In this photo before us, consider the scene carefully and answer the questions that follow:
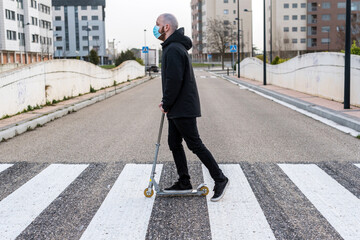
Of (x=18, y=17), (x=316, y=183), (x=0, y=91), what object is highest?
(x=18, y=17)

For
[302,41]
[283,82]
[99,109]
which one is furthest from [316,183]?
[302,41]

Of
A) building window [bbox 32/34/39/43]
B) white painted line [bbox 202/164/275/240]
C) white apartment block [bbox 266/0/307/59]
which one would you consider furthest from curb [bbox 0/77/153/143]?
white apartment block [bbox 266/0/307/59]

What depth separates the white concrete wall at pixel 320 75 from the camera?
551 inches

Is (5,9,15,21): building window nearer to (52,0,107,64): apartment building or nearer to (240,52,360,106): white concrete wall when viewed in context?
(240,52,360,106): white concrete wall

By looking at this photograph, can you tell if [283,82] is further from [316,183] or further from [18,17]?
[18,17]

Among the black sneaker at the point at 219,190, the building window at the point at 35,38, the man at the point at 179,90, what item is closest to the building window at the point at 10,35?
the building window at the point at 35,38

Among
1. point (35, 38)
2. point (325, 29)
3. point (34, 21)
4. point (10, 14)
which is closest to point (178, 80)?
point (10, 14)

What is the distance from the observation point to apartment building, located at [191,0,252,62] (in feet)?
400

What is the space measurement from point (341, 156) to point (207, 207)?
339cm

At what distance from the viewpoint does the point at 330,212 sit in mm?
4633

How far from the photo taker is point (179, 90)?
16.0ft

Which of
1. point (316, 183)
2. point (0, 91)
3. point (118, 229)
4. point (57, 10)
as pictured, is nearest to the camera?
point (118, 229)

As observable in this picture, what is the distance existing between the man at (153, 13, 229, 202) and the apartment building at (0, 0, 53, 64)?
217 ft

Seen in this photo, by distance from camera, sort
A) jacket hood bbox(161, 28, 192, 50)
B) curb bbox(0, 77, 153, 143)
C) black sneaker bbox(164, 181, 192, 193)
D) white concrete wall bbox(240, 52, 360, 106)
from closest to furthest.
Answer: jacket hood bbox(161, 28, 192, 50) < black sneaker bbox(164, 181, 192, 193) < curb bbox(0, 77, 153, 143) < white concrete wall bbox(240, 52, 360, 106)
